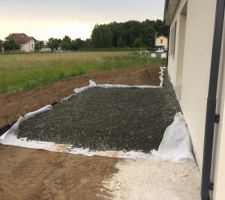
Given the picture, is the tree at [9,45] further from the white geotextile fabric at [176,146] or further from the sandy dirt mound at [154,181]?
the sandy dirt mound at [154,181]

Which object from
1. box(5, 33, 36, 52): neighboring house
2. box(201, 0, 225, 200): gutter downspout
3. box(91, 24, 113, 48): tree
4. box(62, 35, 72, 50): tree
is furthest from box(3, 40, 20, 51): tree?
box(201, 0, 225, 200): gutter downspout

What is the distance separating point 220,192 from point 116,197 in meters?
1.08

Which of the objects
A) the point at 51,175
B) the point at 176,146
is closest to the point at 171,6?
the point at 176,146

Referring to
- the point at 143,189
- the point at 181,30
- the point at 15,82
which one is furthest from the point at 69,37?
the point at 143,189

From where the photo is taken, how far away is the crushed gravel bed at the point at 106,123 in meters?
4.82

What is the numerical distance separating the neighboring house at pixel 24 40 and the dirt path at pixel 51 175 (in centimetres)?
8384

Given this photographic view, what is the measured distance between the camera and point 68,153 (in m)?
4.52

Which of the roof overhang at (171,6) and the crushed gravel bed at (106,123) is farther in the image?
the roof overhang at (171,6)

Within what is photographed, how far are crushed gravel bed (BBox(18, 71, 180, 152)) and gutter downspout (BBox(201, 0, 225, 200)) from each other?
1688mm

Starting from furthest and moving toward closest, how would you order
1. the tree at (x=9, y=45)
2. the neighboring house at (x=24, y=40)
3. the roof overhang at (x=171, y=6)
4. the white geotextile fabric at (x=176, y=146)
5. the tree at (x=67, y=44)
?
the neighboring house at (x=24, y=40) < the tree at (x=67, y=44) < the tree at (x=9, y=45) < the roof overhang at (x=171, y=6) < the white geotextile fabric at (x=176, y=146)

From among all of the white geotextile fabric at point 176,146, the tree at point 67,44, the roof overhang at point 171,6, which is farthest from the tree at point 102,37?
the white geotextile fabric at point 176,146

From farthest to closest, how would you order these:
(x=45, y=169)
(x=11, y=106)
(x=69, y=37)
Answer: (x=69, y=37) → (x=11, y=106) → (x=45, y=169)

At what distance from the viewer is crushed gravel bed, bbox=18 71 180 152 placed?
190 inches

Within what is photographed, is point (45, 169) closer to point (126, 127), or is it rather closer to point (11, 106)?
point (126, 127)
